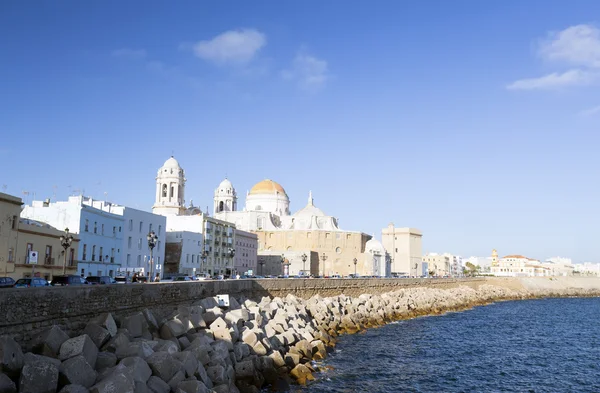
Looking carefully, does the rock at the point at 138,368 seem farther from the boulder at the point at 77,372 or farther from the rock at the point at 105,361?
the boulder at the point at 77,372

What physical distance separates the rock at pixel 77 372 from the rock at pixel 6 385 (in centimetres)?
122

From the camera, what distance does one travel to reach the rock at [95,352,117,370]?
16.0 metres

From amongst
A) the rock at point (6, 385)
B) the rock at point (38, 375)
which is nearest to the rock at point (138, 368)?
the rock at point (38, 375)

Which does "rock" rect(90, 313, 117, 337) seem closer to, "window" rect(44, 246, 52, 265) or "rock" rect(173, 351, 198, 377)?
"rock" rect(173, 351, 198, 377)

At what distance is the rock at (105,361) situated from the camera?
52.4 feet

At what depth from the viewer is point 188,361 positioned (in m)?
17.4

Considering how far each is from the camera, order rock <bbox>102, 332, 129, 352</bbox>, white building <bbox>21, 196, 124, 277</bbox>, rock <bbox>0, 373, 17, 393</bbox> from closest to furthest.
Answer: rock <bbox>0, 373, 17, 393</bbox>
rock <bbox>102, 332, 129, 352</bbox>
white building <bbox>21, 196, 124, 277</bbox>

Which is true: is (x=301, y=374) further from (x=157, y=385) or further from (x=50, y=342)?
(x=50, y=342)

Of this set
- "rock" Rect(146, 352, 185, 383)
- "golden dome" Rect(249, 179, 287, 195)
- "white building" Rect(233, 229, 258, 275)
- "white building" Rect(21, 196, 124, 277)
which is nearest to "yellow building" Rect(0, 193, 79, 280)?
"white building" Rect(21, 196, 124, 277)

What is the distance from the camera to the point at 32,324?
16797 millimetres

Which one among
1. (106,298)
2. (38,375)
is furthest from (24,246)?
(38,375)

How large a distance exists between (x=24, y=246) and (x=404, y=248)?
330 feet

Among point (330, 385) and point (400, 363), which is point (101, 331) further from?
point (400, 363)

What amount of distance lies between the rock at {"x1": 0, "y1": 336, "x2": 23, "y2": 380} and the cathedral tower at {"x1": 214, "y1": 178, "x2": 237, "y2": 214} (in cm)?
10070
